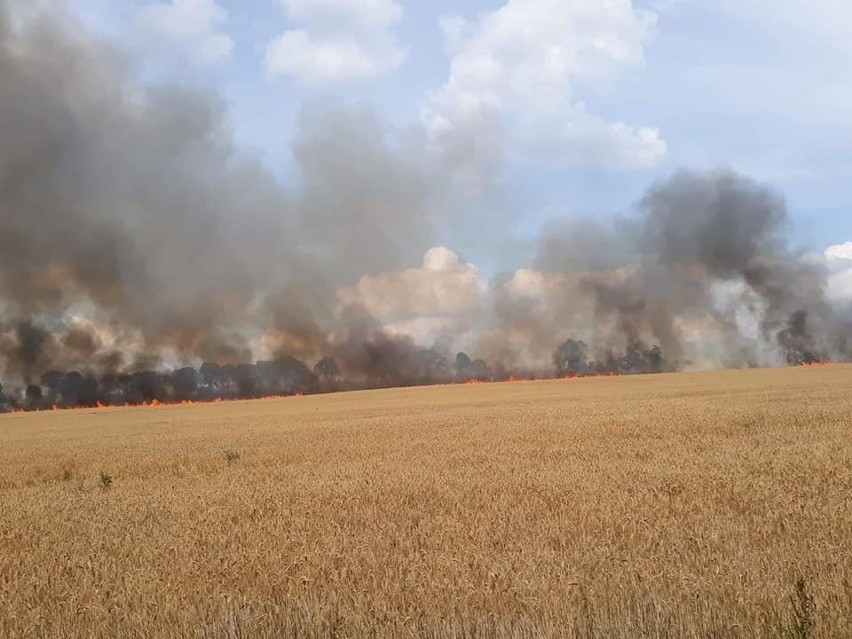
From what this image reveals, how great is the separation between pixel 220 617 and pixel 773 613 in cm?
473

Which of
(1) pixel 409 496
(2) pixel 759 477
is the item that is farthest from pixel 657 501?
(1) pixel 409 496

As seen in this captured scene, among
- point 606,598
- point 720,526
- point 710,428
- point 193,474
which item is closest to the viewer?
point 606,598

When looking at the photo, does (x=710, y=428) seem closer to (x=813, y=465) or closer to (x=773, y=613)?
(x=813, y=465)

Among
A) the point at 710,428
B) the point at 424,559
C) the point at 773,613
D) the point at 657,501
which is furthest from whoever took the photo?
the point at 710,428

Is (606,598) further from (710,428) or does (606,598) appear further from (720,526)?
(710,428)

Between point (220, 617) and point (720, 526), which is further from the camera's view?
point (720, 526)

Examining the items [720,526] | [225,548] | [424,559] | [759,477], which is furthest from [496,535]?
[759,477]

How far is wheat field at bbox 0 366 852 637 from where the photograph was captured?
255 inches

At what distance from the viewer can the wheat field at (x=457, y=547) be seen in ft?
21.3

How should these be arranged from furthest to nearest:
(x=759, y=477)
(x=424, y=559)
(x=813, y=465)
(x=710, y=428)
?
(x=710, y=428) < (x=813, y=465) < (x=759, y=477) < (x=424, y=559)

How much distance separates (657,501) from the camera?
11.2 meters

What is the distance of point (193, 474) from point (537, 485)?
32.3 ft

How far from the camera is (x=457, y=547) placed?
9.05m

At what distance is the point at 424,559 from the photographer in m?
8.56
